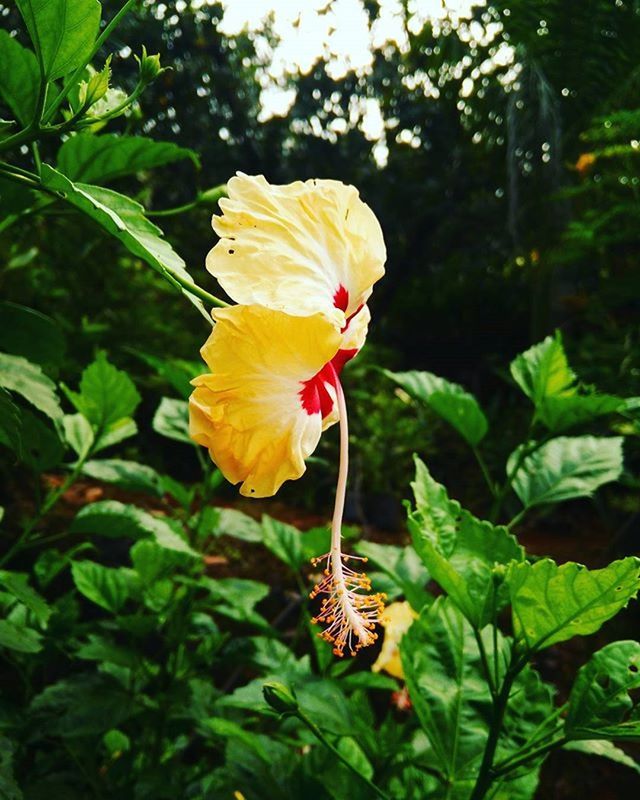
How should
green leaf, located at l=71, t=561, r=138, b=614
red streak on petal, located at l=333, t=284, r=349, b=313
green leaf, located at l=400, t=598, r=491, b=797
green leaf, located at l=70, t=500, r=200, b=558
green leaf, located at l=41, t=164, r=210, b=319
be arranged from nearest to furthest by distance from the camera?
green leaf, located at l=41, t=164, r=210, b=319, red streak on petal, located at l=333, t=284, r=349, b=313, green leaf, located at l=400, t=598, r=491, b=797, green leaf, located at l=70, t=500, r=200, b=558, green leaf, located at l=71, t=561, r=138, b=614

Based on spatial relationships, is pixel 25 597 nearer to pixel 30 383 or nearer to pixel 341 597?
pixel 30 383

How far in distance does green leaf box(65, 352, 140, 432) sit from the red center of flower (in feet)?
1.80

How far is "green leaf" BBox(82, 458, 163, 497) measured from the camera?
1.05 meters

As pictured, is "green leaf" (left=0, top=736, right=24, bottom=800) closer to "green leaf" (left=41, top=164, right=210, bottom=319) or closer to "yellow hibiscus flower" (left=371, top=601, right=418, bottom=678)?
"green leaf" (left=41, top=164, right=210, bottom=319)

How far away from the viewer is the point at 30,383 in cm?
73

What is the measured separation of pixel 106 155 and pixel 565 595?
67 cm

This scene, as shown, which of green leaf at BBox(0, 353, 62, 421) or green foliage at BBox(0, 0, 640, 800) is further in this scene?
green leaf at BBox(0, 353, 62, 421)

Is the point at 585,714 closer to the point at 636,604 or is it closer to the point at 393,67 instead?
the point at 636,604

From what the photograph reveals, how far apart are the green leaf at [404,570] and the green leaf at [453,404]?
0.71 feet

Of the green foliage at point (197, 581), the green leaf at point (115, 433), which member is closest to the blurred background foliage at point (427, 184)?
the green foliage at point (197, 581)

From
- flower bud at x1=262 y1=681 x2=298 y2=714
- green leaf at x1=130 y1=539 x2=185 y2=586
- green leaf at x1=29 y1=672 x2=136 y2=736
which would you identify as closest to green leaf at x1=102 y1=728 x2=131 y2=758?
green leaf at x1=29 y1=672 x2=136 y2=736

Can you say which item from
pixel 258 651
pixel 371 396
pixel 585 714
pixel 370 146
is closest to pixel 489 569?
pixel 585 714

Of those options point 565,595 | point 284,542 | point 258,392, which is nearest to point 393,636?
point 284,542

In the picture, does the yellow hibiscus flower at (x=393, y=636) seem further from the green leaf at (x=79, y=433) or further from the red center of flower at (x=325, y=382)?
the red center of flower at (x=325, y=382)
